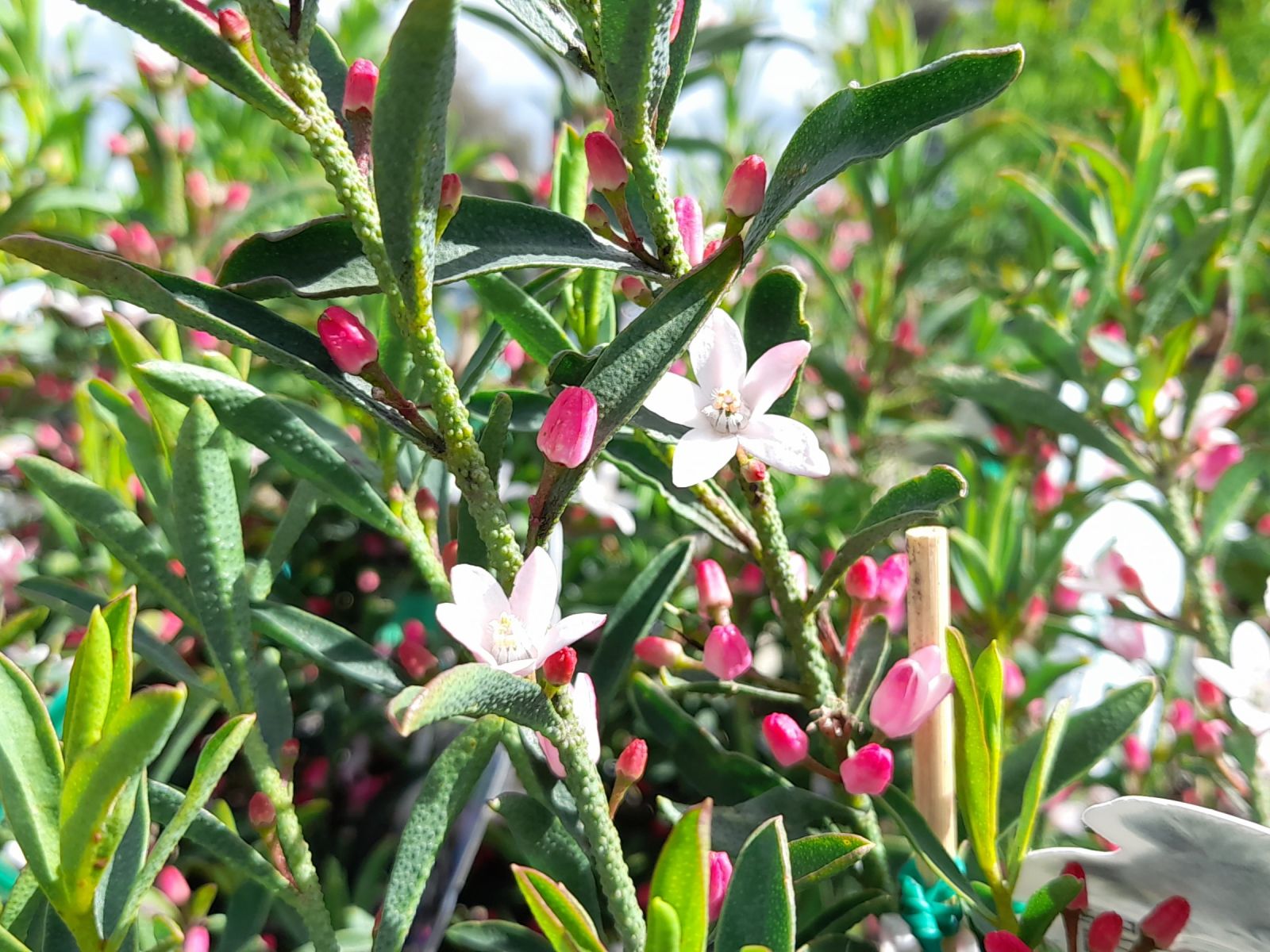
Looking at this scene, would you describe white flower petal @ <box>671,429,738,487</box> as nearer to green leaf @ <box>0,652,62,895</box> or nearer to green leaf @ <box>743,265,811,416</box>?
green leaf @ <box>743,265,811,416</box>

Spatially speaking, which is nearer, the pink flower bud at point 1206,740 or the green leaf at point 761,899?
the green leaf at point 761,899

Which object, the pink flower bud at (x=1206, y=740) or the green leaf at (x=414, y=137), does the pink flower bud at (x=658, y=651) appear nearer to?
the green leaf at (x=414, y=137)

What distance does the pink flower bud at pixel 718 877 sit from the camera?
480 mm

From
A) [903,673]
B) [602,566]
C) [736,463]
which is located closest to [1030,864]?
[903,673]

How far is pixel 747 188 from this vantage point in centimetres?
46

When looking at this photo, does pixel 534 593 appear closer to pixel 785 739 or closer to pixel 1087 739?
pixel 785 739

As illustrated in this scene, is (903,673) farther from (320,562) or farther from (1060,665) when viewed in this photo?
(320,562)

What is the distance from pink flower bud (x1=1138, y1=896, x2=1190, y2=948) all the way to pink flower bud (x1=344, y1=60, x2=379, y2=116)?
0.57m

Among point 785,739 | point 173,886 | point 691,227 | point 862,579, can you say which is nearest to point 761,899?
point 785,739

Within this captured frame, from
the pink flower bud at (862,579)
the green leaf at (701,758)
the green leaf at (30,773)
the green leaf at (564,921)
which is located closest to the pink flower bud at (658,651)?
the green leaf at (701,758)

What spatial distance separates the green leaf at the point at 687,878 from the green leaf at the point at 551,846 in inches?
5.4

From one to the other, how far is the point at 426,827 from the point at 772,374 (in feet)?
1.00

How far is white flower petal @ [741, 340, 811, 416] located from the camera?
0.48m

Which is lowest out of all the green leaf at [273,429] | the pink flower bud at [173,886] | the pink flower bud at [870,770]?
the pink flower bud at [173,886]
